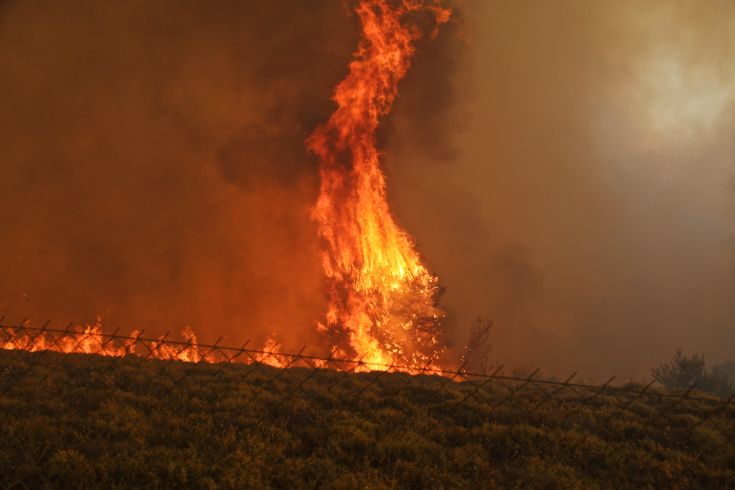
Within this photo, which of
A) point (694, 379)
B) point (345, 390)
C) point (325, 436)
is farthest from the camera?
point (694, 379)

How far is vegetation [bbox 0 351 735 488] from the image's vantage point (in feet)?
40.6

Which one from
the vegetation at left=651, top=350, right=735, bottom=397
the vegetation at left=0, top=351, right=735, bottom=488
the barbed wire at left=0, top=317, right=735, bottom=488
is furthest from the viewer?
the vegetation at left=651, top=350, right=735, bottom=397

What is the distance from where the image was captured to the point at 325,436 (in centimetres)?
1541

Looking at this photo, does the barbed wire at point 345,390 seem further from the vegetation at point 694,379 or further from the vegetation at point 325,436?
the vegetation at point 694,379

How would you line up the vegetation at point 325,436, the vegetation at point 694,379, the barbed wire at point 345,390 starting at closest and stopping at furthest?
1. the vegetation at point 325,436
2. the barbed wire at point 345,390
3. the vegetation at point 694,379

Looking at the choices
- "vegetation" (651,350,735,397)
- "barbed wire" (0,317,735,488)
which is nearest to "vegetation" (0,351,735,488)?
"barbed wire" (0,317,735,488)

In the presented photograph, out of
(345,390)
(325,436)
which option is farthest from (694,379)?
(325,436)

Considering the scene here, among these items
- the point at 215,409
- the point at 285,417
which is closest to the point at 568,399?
the point at 285,417

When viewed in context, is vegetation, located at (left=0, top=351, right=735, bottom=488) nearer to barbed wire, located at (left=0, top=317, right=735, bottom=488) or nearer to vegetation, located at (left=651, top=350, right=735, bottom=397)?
barbed wire, located at (left=0, top=317, right=735, bottom=488)

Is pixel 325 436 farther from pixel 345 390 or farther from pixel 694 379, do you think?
pixel 694 379

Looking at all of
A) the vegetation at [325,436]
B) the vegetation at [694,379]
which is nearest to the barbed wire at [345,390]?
the vegetation at [325,436]

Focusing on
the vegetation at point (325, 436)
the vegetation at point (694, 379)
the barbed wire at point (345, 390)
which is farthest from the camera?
A: the vegetation at point (694, 379)

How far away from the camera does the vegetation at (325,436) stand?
12.4 metres

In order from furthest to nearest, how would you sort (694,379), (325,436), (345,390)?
1. (694,379)
2. (345,390)
3. (325,436)
